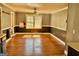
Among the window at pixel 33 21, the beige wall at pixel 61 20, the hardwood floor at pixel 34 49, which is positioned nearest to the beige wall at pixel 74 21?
the hardwood floor at pixel 34 49

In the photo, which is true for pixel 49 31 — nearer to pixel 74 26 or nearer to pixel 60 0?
pixel 74 26

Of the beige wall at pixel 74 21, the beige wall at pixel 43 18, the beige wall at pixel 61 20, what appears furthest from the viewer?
the beige wall at pixel 43 18

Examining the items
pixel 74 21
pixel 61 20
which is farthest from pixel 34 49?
pixel 61 20

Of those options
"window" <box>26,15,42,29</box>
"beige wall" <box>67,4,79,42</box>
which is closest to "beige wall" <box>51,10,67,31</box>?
"beige wall" <box>67,4,79,42</box>

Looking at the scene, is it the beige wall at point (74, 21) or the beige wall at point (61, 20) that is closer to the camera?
the beige wall at point (74, 21)

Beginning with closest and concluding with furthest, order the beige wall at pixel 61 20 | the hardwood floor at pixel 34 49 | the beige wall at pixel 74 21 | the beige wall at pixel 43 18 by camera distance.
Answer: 1. the beige wall at pixel 74 21
2. the hardwood floor at pixel 34 49
3. the beige wall at pixel 61 20
4. the beige wall at pixel 43 18

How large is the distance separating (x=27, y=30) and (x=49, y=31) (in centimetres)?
148

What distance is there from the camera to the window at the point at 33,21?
8.73 m

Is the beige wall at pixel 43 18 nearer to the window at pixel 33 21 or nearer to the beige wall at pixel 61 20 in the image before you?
the window at pixel 33 21

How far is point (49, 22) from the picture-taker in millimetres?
8961

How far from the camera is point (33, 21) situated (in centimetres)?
897

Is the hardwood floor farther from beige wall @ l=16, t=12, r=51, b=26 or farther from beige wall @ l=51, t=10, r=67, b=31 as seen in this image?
beige wall @ l=16, t=12, r=51, b=26

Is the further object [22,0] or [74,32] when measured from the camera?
[74,32]

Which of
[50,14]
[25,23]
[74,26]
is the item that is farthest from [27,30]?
[74,26]
